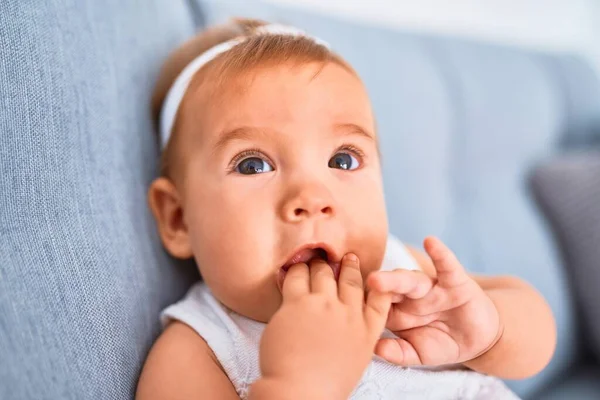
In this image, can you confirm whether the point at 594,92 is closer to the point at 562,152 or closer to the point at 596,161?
the point at 562,152

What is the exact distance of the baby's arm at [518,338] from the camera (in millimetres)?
827

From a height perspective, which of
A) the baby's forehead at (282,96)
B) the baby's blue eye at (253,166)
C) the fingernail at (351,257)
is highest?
the baby's forehead at (282,96)

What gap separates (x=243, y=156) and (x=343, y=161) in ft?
0.49

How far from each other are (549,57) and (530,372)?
1.53m

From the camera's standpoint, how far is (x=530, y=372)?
2.91 ft

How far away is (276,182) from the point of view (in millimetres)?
771

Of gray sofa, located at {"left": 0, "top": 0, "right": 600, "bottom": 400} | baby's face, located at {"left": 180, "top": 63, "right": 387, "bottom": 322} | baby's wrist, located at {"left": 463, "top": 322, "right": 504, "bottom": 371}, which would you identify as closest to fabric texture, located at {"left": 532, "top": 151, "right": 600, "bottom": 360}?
gray sofa, located at {"left": 0, "top": 0, "right": 600, "bottom": 400}

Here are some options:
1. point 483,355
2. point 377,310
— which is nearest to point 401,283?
point 377,310

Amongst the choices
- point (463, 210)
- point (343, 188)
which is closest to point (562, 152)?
point (463, 210)

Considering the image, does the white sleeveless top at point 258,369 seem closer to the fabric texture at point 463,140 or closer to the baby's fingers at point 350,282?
the baby's fingers at point 350,282

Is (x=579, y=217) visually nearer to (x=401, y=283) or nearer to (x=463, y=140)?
(x=463, y=140)

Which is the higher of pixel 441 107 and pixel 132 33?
pixel 132 33

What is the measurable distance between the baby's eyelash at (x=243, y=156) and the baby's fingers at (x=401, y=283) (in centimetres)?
24

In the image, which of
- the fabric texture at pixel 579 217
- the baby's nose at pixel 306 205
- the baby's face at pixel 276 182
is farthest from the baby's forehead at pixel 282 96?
the fabric texture at pixel 579 217
